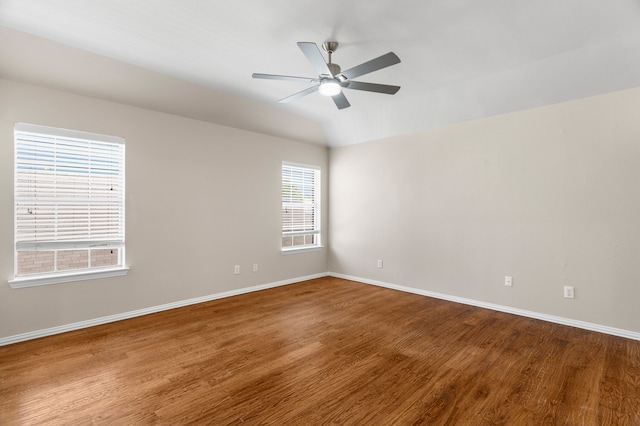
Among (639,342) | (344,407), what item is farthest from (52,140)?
(639,342)

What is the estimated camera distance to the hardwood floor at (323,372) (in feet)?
6.33

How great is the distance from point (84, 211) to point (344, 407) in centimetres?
341

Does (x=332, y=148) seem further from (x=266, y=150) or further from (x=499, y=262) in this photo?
(x=499, y=262)

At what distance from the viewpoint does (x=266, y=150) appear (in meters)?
5.07

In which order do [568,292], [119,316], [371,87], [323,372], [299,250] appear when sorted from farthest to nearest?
[299,250] → [119,316] → [568,292] → [371,87] → [323,372]

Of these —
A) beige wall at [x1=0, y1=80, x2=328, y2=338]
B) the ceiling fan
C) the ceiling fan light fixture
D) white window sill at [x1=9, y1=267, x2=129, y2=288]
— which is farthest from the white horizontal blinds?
the ceiling fan light fixture

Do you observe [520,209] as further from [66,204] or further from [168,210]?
[66,204]

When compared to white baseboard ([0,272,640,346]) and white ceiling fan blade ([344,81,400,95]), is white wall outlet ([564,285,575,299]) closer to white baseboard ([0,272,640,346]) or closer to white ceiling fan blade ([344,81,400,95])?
white baseboard ([0,272,640,346])

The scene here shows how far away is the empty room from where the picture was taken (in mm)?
2242

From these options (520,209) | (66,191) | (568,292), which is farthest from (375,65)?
(66,191)

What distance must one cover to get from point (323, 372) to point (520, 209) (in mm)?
3095

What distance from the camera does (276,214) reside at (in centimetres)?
524

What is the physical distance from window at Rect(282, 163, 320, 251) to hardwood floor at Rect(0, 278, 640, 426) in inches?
78.5

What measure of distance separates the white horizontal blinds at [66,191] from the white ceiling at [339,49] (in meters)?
0.61
